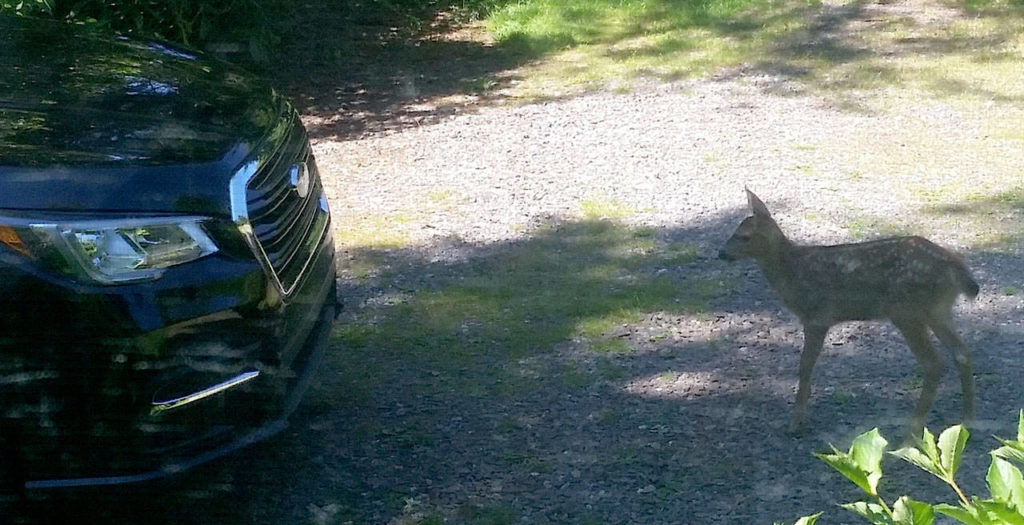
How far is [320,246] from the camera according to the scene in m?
5.00

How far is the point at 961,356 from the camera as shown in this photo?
5.02 metres

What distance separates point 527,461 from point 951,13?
35.0 ft

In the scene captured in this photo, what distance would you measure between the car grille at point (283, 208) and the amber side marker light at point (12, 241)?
2.32 ft

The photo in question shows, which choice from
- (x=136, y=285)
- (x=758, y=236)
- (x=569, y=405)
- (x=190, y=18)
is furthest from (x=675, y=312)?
(x=190, y=18)

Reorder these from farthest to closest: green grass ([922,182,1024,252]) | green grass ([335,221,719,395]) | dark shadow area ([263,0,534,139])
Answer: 1. dark shadow area ([263,0,534,139])
2. green grass ([922,182,1024,252])
3. green grass ([335,221,719,395])

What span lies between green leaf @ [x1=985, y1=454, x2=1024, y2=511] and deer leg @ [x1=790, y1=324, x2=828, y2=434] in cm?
318

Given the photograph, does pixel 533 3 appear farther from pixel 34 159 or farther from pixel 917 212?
pixel 34 159

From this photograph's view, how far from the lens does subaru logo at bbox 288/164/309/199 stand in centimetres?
475

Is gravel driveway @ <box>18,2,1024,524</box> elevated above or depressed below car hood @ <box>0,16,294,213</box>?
below

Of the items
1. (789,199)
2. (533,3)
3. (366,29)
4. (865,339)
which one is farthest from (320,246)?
(533,3)

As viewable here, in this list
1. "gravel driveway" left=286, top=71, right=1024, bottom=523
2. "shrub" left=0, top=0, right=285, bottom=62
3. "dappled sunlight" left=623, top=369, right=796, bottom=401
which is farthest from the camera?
"shrub" left=0, top=0, right=285, bottom=62

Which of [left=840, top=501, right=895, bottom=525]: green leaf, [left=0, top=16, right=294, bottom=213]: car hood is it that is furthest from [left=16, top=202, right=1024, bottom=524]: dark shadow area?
[left=840, top=501, right=895, bottom=525]: green leaf

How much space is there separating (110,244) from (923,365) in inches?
127

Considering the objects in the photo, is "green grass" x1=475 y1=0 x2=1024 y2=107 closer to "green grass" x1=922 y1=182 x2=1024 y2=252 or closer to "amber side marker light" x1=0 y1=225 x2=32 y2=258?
"green grass" x1=922 y1=182 x2=1024 y2=252
